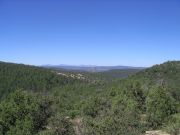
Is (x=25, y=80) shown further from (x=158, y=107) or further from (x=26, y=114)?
(x=26, y=114)

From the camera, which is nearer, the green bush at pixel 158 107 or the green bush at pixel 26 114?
the green bush at pixel 26 114

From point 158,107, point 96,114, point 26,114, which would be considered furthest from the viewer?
A: point 158,107

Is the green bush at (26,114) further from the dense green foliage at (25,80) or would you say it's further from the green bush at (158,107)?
the dense green foliage at (25,80)

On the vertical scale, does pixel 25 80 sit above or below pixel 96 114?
above

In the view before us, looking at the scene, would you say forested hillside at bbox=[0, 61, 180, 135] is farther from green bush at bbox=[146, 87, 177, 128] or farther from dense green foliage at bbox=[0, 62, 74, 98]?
dense green foliage at bbox=[0, 62, 74, 98]

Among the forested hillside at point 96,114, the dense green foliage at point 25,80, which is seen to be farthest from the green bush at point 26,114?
the dense green foliage at point 25,80

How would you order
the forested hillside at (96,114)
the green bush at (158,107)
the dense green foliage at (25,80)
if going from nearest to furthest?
the forested hillside at (96,114) → the green bush at (158,107) → the dense green foliage at (25,80)

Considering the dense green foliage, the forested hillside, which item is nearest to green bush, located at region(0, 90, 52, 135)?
the forested hillside

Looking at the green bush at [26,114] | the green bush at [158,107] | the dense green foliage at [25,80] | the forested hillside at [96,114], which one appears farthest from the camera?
the dense green foliage at [25,80]

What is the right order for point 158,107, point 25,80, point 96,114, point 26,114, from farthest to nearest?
point 25,80, point 158,107, point 96,114, point 26,114

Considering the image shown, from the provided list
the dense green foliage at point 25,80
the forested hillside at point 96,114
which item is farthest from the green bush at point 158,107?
the dense green foliage at point 25,80

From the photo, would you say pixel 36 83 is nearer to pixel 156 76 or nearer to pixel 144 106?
pixel 156 76

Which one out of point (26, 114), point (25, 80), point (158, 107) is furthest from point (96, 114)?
point (25, 80)

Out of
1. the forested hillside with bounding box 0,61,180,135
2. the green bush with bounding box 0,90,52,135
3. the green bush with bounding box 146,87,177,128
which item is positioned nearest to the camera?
the forested hillside with bounding box 0,61,180,135
